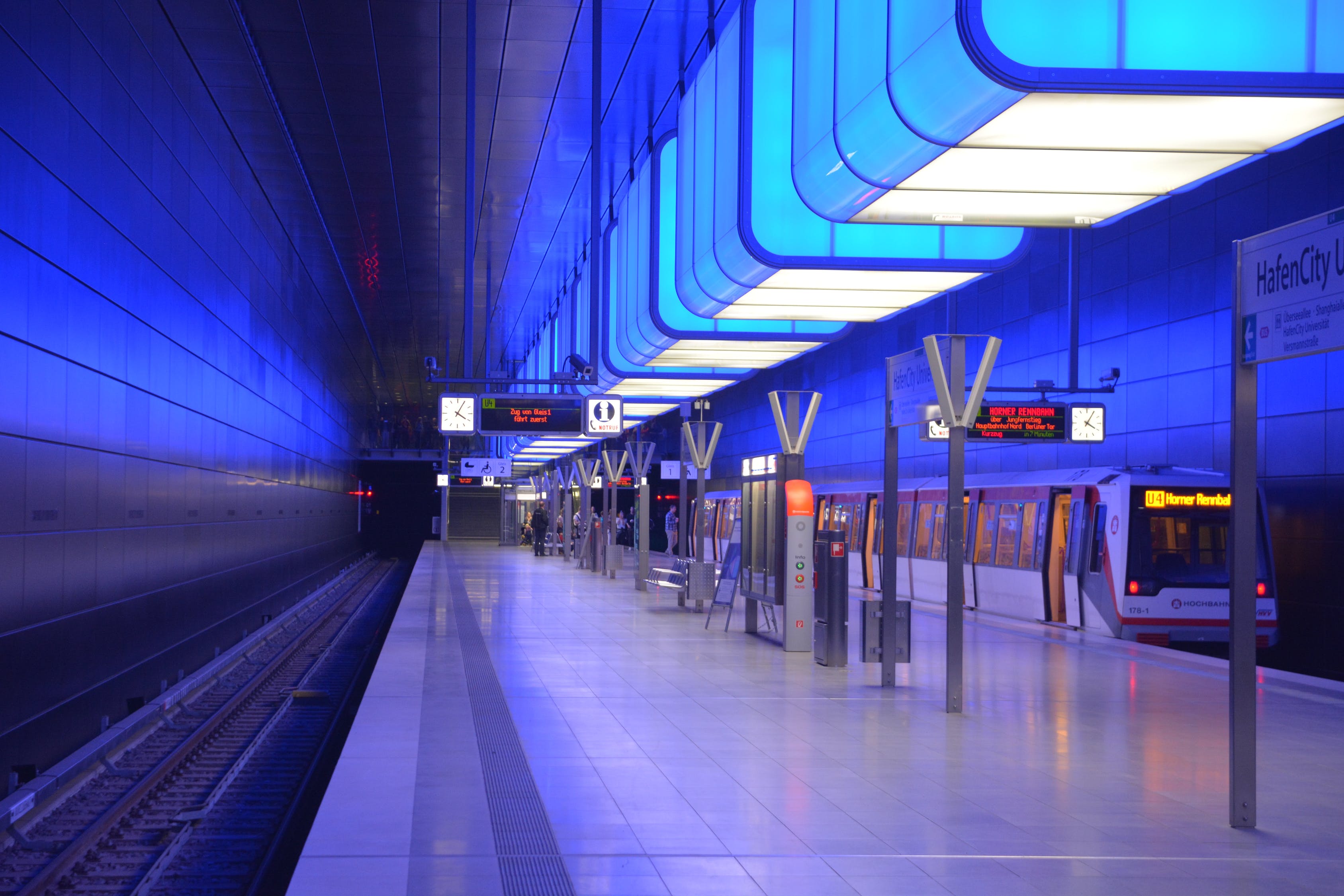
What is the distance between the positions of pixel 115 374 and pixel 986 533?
15.4 m

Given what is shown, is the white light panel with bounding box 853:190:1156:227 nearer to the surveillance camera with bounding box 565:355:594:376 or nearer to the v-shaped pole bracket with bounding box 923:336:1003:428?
the v-shaped pole bracket with bounding box 923:336:1003:428

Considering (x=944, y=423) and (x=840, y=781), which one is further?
(x=944, y=423)

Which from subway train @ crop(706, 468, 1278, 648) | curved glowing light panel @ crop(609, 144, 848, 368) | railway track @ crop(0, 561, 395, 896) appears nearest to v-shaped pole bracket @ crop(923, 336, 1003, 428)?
subway train @ crop(706, 468, 1278, 648)

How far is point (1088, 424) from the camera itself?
841 inches

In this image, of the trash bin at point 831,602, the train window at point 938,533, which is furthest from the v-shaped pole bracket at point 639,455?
the trash bin at point 831,602

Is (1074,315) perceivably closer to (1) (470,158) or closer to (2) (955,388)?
(1) (470,158)

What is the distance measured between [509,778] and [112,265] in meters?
7.30

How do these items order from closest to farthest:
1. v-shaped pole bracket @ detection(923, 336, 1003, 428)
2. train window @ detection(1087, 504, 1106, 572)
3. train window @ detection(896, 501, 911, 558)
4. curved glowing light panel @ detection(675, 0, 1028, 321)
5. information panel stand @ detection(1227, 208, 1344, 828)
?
information panel stand @ detection(1227, 208, 1344, 828) → v-shaped pole bracket @ detection(923, 336, 1003, 428) → curved glowing light panel @ detection(675, 0, 1028, 321) → train window @ detection(1087, 504, 1106, 572) → train window @ detection(896, 501, 911, 558)

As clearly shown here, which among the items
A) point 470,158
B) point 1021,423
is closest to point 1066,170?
point 470,158

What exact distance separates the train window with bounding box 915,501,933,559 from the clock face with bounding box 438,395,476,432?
9565mm

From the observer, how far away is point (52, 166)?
948cm

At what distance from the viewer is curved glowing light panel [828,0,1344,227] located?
7.56 meters

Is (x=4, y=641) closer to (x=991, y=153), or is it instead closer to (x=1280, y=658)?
(x=991, y=153)

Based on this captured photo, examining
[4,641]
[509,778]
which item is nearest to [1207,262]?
[509,778]
